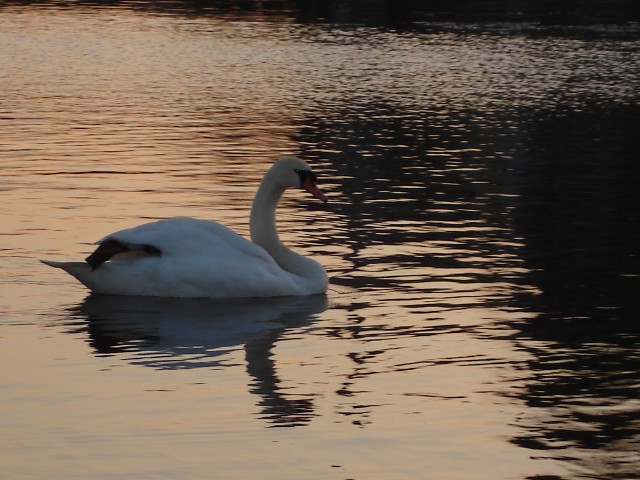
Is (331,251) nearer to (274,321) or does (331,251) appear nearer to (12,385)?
(274,321)

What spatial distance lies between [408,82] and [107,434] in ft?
86.8

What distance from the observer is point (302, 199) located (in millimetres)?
18656

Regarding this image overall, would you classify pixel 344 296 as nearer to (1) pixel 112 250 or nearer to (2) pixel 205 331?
(2) pixel 205 331

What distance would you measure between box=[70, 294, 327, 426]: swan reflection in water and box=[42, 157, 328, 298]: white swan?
92 mm

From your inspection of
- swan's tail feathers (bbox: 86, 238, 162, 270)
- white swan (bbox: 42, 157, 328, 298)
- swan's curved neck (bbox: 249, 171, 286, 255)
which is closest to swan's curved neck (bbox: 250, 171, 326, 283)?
swan's curved neck (bbox: 249, 171, 286, 255)

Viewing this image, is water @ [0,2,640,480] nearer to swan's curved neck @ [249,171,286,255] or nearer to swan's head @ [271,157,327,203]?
swan's curved neck @ [249,171,286,255]

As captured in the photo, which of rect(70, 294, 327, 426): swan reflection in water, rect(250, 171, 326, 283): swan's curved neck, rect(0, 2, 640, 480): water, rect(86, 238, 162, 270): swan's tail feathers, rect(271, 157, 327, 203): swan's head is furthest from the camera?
rect(271, 157, 327, 203): swan's head

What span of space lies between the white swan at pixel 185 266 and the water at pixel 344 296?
0.48 ft

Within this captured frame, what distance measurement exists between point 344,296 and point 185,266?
131 centimetres

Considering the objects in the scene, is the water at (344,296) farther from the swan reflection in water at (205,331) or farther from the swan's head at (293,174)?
the swan's head at (293,174)

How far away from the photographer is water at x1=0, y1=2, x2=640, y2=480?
28.7 ft

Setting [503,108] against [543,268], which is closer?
[543,268]

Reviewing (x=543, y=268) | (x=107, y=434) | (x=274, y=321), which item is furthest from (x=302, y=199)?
(x=107, y=434)

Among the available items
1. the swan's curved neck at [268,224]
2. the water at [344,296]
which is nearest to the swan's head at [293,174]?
the swan's curved neck at [268,224]
